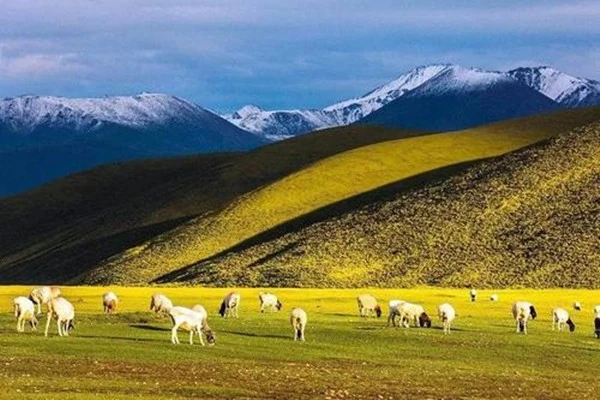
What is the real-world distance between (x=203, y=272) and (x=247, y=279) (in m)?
11.3

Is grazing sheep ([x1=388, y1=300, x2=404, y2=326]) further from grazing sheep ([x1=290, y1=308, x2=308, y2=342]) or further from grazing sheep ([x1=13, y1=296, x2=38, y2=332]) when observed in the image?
grazing sheep ([x1=13, y1=296, x2=38, y2=332])

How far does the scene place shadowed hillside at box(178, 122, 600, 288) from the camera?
12875 cm

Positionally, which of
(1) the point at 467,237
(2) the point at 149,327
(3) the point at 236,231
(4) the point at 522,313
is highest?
(3) the point at 236,231

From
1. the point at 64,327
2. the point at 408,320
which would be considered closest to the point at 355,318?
the point at 408,320

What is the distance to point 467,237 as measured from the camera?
14125 centimetres

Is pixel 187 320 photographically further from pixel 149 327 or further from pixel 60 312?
pixel 149 327

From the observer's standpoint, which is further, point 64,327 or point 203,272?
point 203,272

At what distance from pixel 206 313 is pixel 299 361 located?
11.3 meters

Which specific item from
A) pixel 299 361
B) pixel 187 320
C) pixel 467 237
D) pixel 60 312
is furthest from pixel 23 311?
pixel 467 237

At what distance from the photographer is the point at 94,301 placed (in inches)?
3270

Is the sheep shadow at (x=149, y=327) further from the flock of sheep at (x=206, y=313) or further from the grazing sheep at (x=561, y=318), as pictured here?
the grazing sheep at (x=561, y=318)

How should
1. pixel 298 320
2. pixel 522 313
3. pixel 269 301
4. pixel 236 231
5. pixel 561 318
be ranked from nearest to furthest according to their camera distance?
pixel 298 320 < pixel 522 313 < pixel 561 318 < pixel 269 301 < pixel 236 231

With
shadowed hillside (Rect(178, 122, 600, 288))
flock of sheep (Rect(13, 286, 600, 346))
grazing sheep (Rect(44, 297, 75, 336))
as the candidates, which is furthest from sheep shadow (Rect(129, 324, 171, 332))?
shadowed hillside (Rect(178, 122, 600, 288))

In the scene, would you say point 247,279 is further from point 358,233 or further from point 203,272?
point 358,233
